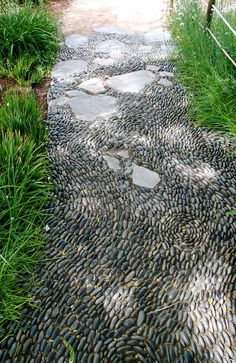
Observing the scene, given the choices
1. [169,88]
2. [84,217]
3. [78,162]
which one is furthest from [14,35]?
[84,217]

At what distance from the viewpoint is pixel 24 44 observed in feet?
11.8

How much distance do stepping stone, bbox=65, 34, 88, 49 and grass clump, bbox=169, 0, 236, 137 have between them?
46.7 inches

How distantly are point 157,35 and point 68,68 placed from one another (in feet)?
5.02

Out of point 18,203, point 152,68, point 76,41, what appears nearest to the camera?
point 18,203

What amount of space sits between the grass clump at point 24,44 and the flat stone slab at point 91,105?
57 cm

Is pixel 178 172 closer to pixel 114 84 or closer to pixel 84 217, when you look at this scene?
pixel 84 217

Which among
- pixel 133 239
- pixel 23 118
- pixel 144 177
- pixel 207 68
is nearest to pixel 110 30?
pixel 207 68

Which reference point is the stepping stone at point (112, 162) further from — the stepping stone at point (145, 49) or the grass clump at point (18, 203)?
the stepping stone at point (145, 49)

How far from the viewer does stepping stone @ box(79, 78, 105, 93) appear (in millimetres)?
3291

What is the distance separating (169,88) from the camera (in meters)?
3.32

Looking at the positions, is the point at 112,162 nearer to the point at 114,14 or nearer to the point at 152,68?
the point at 152,68

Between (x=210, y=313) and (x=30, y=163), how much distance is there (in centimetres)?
133

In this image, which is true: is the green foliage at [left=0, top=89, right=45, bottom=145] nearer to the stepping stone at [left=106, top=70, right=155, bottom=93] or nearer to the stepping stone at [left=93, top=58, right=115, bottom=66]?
the stepping stone at [left=106, top=70, right=155, bottom=93]

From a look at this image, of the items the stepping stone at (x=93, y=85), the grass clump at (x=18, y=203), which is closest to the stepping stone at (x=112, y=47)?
the stepping stone at (x=93, y=85)
